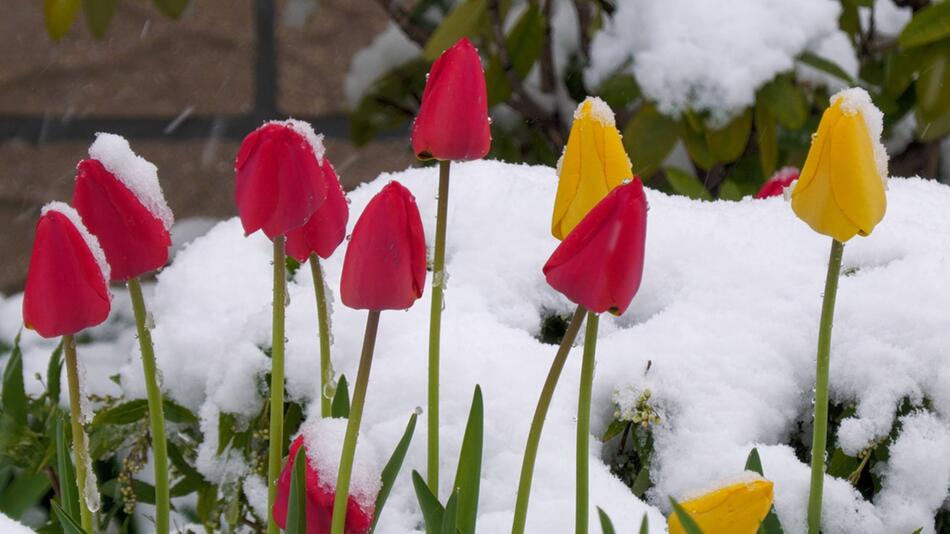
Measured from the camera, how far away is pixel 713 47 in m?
1.60

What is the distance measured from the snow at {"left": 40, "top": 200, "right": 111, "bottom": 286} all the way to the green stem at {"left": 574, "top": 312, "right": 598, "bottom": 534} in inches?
11.0

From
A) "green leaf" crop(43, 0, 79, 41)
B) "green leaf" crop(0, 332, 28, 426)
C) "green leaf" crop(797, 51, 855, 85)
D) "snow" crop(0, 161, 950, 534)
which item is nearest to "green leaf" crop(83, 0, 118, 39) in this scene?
"green leaf" crop(43, 0, 79, 41)

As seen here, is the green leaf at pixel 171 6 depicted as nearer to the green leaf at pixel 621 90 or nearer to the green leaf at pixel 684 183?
the green leaf at pixel 621 90

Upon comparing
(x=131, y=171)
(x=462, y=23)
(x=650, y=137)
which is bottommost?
(x=131, y=171)

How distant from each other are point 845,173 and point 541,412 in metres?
0.21

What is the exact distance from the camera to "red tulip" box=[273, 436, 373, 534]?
28.9 inches

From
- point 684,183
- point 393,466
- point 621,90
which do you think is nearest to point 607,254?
point 393,466

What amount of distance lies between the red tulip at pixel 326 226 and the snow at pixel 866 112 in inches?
11.7

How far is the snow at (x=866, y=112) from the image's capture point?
2.15 feet

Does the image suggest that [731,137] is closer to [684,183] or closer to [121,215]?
[684,183]

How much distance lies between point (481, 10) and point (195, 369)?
2.79 feet

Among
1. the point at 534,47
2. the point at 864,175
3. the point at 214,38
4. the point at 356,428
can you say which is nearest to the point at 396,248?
the point at 356,428

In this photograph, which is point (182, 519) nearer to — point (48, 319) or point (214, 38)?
point (48, 319)

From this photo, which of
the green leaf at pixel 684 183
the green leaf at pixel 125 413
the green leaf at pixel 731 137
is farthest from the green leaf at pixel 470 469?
the green leaf at pixel 731 137
